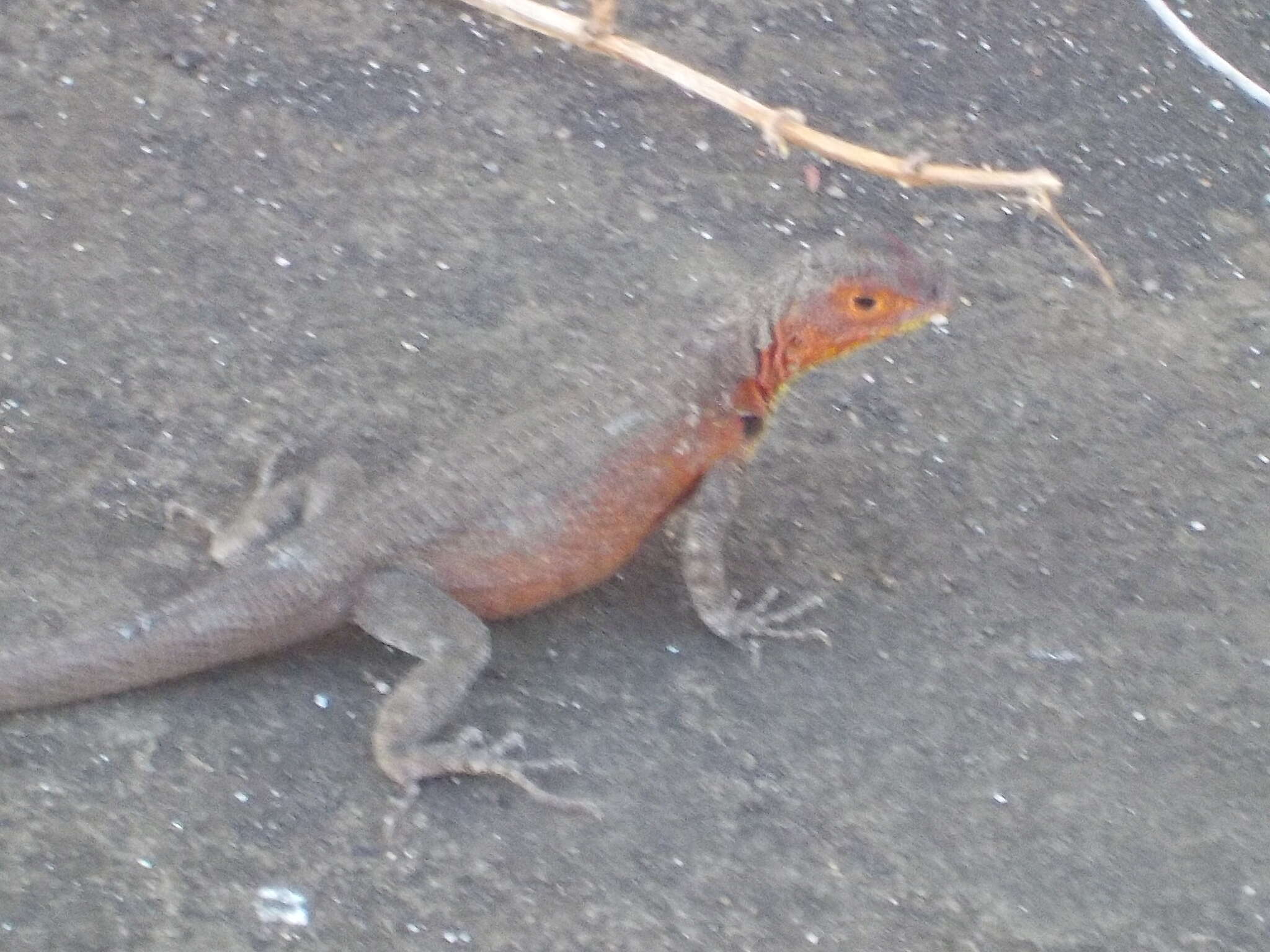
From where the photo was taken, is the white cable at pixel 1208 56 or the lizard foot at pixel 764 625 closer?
the lizard foot at pixel 764 625

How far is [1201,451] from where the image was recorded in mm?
5074

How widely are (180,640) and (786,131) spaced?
96.5 inches

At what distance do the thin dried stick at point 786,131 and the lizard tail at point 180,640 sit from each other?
2059 millimetres

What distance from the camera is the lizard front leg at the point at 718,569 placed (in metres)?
4.11

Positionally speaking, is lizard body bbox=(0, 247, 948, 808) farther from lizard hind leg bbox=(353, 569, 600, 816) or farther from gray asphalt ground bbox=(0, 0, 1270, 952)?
gray asphalt ground bbox=(0, 0, 1270, 952)

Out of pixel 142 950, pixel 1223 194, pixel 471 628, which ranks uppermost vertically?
pixel 1223 194

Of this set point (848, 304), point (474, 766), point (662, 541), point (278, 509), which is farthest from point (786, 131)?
point (474, 766)

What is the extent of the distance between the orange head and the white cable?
2.64m

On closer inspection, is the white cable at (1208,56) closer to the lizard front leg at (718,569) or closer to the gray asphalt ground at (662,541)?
the gray asphalt ground at (662,541)

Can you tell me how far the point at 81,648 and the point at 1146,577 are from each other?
324 cm

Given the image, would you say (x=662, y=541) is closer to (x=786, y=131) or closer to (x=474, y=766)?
(x=474, y=766)

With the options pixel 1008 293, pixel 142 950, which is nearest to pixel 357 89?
pixel 1008 293

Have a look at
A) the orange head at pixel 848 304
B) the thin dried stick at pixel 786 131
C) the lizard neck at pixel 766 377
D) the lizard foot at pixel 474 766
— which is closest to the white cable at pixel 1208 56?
the thin dried stick at pixel 786 131

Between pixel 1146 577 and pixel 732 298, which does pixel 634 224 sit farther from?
pixel 1146 577
